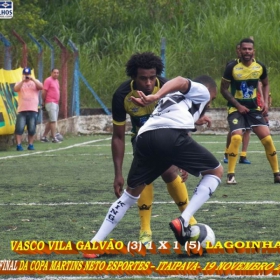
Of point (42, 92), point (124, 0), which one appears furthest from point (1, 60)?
point (124, 0)

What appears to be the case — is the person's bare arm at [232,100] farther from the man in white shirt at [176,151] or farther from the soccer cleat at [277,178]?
the man in white shirt at [176,151]

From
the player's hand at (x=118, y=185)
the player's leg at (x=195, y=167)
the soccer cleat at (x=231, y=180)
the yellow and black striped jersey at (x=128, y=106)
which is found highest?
the yellow and black striped jersey at (x=128, y=106)

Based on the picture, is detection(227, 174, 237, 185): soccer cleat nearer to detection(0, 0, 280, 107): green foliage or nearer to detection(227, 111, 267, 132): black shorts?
detection(227, 111, 267, 132): black shorts

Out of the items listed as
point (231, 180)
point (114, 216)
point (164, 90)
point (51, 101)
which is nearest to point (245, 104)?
point (231, 180)

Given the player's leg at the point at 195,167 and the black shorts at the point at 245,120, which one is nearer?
the player's leg at the point at 195,167

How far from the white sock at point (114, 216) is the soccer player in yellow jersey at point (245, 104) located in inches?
212

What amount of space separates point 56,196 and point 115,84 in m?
17.3

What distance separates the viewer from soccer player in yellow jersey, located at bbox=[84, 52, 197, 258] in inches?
313

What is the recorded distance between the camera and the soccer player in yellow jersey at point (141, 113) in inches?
313

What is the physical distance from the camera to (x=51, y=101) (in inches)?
917

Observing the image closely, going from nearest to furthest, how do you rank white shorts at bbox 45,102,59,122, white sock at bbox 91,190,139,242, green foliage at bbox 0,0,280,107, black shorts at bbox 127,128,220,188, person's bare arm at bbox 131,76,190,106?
person's bare arm at bbox 131,76,190,106
black shorts at bbox 127,128,220,188
white sock at bbox 91,190,139,242
white shorts at bbox 45,102,59,122
green foliage at bbox 0,0,280,107

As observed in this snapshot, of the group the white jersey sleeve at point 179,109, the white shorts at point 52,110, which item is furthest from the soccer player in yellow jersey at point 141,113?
the white shorts at point 52,110

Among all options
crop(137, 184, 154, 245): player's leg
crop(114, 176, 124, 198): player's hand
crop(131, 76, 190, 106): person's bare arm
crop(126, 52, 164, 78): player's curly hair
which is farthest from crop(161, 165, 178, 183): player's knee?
crop(131, 76, 190, 106): person's bare arm

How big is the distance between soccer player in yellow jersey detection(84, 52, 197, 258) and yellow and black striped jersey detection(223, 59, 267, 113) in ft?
16.9
